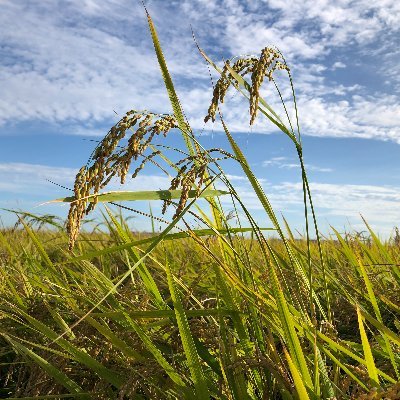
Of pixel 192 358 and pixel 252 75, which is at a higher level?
pixel 252 75

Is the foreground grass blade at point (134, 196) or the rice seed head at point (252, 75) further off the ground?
the rice seed head at point (252, 75)

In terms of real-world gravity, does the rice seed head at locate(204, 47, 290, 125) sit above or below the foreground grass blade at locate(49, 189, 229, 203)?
above

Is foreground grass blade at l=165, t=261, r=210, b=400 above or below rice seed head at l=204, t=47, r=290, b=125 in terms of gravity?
below

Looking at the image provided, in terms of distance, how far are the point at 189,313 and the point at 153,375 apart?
0.68 ft

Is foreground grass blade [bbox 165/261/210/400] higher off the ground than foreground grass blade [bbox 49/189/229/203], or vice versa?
foreground grass blade [bbox 49/189/229/203]

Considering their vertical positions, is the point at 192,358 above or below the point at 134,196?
below

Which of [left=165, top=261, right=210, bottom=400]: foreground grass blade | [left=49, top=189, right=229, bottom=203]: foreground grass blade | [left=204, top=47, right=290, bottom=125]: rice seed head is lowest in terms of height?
[left=165, top=261, right=210, bottom=400]: foreground grass blade

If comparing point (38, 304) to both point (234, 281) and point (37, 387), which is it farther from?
point (234, 281)

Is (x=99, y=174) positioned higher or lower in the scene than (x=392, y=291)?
higher

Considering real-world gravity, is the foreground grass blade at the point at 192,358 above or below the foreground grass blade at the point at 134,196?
below

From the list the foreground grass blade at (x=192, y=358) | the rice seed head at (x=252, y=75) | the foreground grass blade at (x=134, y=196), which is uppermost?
the rice seed head at (x=252, y=75)

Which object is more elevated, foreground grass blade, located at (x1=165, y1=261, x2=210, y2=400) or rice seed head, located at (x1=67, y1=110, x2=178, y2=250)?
rice seed head, located at (x1=67, y1=110, x2=178, y2=250)

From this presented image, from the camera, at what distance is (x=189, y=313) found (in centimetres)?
151

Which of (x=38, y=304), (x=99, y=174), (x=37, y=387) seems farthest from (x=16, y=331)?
(x=99, y=174)
